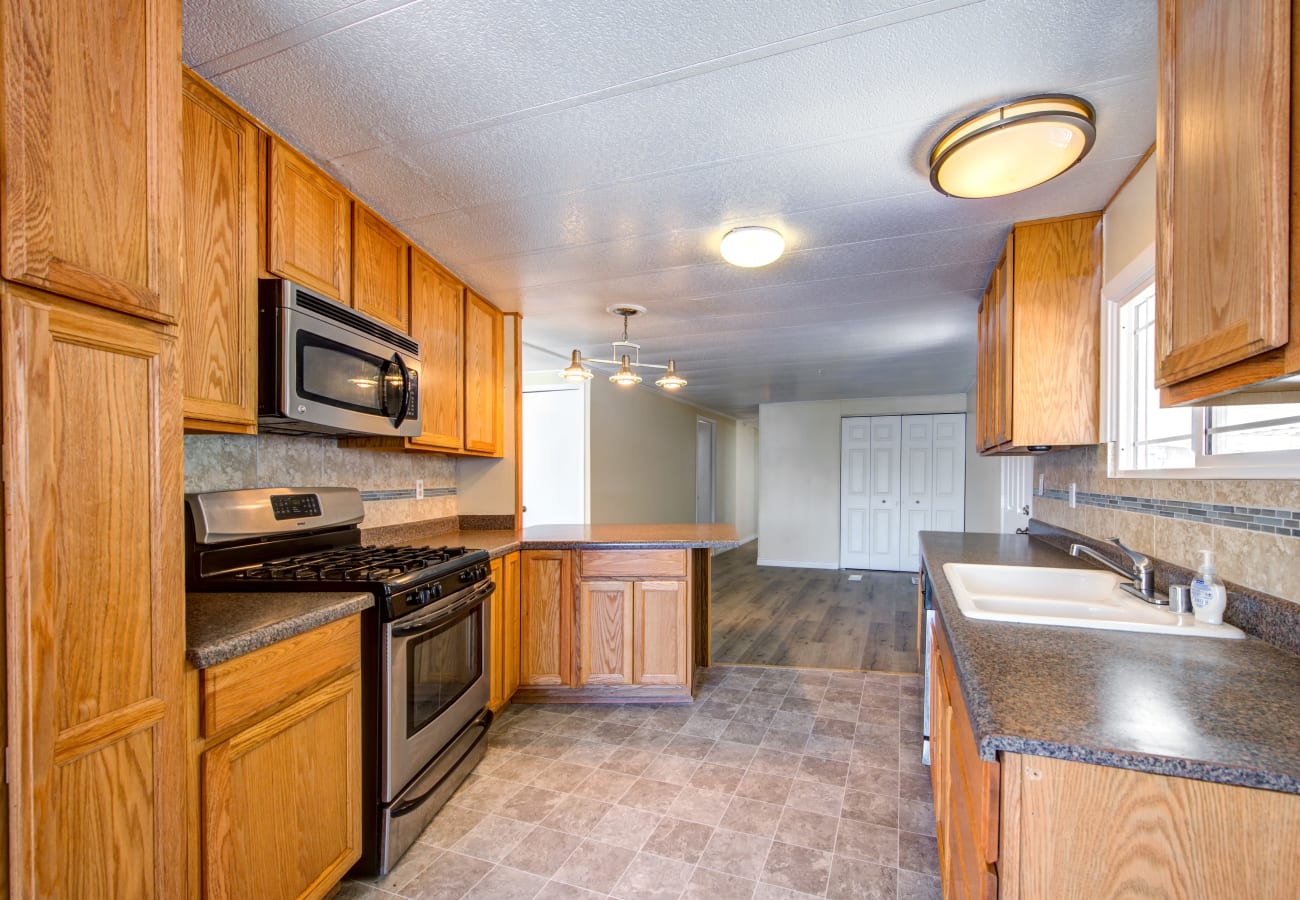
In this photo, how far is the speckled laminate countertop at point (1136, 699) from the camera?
77 cm

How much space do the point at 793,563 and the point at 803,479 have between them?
3.68 feet

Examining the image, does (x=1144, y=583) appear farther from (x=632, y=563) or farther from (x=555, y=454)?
(x=555, y=454)

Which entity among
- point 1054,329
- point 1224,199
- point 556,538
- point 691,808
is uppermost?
point 1054,329

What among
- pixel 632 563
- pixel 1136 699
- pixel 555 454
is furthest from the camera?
pixel 555 454

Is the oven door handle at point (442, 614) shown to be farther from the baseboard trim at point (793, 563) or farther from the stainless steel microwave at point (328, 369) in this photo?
the baseboard trim at point (793, 563)

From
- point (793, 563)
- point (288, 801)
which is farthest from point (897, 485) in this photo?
point (288, 801)

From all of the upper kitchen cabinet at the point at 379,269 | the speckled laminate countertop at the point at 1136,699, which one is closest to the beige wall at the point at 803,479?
the upper kitchen cabinet at the point at 379,269

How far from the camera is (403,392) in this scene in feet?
7.53

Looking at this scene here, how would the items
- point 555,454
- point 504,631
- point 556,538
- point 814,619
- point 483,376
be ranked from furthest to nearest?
point 555,454, point 814,619, point 483,376, point 556,538, point 504,631

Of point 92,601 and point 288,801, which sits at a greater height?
point 92,601

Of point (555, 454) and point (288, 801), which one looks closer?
point (288, 801)

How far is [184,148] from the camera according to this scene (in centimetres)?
146

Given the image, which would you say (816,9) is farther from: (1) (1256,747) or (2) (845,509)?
(2) (845,509)

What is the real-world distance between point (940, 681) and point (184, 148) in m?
2.56
